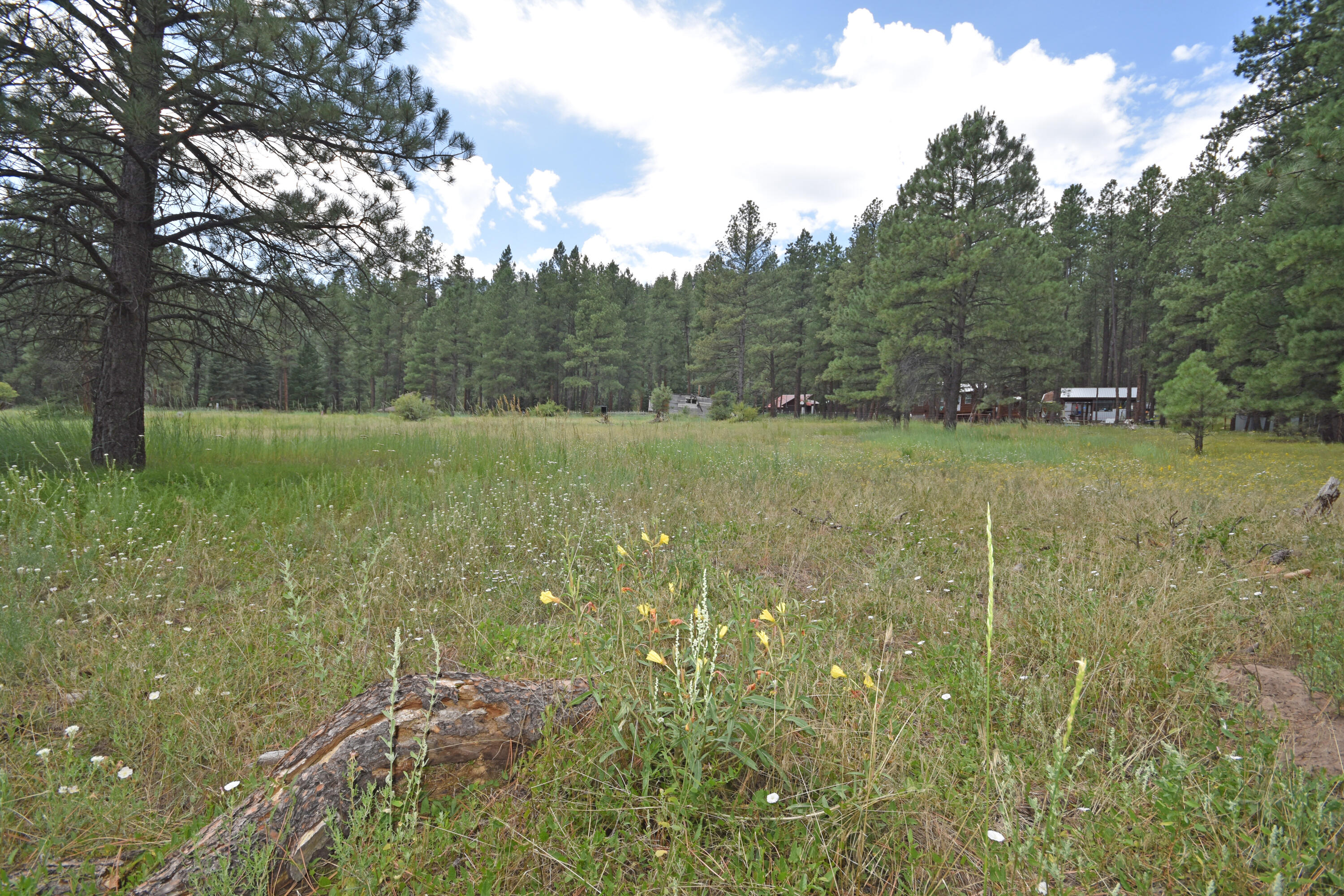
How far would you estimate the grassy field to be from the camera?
4.73 ft

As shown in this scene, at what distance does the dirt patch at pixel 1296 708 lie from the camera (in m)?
1.93

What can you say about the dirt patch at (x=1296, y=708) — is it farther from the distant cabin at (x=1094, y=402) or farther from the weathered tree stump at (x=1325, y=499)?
the distant cabin at (x=1094, y=402)

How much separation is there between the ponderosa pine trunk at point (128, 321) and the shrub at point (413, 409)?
1707cm

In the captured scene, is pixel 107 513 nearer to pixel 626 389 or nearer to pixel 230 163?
pixel 230 163

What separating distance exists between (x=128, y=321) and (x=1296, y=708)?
9220mm

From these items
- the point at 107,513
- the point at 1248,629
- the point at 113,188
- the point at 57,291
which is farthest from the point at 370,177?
the point at 1248,629

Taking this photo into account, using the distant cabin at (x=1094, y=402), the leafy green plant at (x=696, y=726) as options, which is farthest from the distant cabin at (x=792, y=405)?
the leafy green plant at (x=696, y=726)

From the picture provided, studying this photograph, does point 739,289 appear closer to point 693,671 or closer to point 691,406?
point 691,406

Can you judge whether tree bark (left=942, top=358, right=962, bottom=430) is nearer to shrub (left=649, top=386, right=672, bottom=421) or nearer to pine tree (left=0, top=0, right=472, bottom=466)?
shrub (left=649, top=386, right=672, bottom=421)

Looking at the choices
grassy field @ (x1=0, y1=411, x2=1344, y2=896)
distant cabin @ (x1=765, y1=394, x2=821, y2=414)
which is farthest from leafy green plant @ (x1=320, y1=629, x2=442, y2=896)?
distant cabin @ (x1=765, y1=394, x2=821, y2=414)

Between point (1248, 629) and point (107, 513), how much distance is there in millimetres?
8052

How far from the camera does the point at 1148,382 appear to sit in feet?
128

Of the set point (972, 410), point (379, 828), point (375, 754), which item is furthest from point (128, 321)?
point (972, 410)

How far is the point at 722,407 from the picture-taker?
101ft
